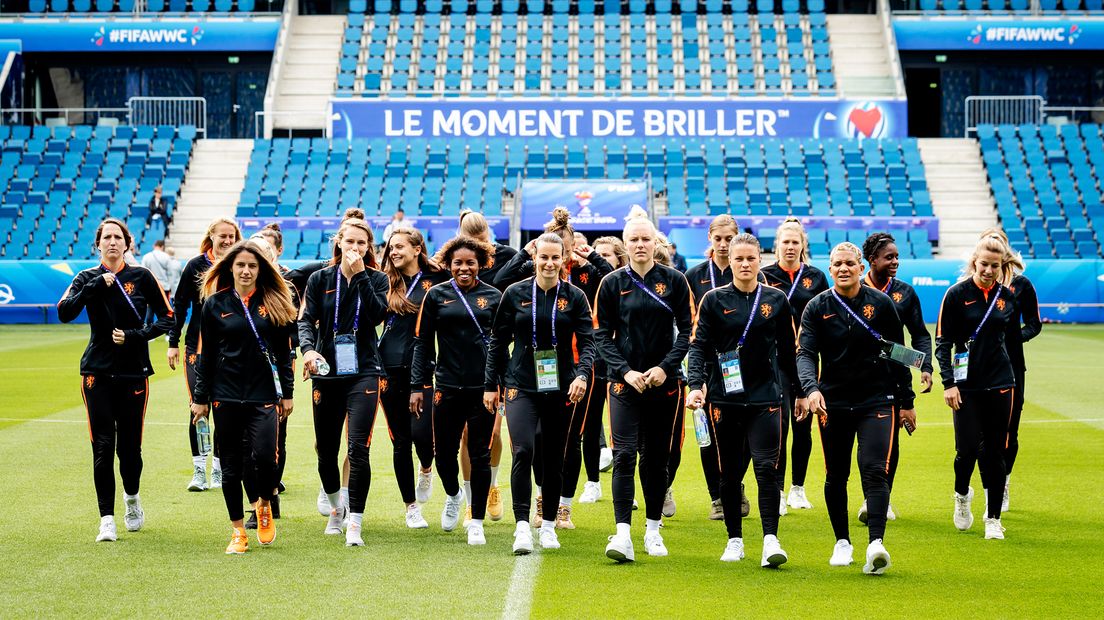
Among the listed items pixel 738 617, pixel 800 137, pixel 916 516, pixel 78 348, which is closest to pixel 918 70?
pixel 800 137

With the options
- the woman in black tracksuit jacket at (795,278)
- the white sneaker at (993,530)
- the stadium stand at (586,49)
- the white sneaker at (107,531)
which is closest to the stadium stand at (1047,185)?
the stadium stand at (586,49)

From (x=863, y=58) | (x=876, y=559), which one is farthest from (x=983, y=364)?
(x=863, y=58)

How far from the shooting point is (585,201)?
30734 millimetres

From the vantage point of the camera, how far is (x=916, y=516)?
29.8 ft

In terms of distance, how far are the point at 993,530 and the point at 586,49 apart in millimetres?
33804

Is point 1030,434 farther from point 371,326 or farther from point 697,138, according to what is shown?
point 697,138

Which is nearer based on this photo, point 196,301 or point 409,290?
point 409,290

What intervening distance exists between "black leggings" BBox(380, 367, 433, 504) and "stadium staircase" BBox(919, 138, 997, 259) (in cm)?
2457

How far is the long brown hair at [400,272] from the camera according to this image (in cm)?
862

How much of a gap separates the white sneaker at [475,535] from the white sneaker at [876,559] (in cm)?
233

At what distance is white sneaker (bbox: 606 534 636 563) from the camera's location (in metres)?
7.46

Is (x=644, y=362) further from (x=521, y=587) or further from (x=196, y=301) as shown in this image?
(x=196, y=301)

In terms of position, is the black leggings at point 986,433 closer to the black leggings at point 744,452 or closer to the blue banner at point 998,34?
the black leggings at point 744,452

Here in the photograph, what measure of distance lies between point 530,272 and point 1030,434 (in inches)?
250
